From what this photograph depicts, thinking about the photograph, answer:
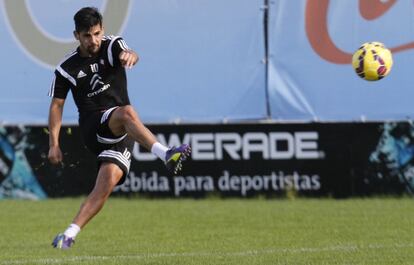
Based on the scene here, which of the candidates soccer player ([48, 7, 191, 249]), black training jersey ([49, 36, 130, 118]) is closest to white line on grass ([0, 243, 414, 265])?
soccer player ([48, 7, 191, 249])

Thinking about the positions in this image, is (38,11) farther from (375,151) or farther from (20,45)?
(375,151)

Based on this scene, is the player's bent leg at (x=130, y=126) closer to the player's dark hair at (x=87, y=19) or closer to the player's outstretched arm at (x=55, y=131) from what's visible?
the player's outstretched arm at (x=55, y=131)

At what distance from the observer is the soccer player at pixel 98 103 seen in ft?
29.3

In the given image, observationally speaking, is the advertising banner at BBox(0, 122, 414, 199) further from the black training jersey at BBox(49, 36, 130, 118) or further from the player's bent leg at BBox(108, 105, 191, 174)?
the player's bent leg at BBox(108, 105, 191, 174)

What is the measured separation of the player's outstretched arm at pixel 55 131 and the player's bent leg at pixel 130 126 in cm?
53

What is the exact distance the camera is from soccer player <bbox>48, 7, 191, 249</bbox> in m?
8.95

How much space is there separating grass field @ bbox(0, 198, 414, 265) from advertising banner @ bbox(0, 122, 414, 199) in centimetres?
27

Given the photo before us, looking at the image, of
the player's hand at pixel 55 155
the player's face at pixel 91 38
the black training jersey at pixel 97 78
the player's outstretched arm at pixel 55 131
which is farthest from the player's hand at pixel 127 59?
the player's hand at pixel 55 155

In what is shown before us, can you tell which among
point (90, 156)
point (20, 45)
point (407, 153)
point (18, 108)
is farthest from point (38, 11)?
point (407, 153)

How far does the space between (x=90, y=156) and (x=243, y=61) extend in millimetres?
2770

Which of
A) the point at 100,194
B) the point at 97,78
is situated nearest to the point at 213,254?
the point at 100,194

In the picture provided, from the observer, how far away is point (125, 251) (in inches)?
374

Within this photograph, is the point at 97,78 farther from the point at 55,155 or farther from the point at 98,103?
the point at 55,155

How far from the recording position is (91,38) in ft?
29.3
